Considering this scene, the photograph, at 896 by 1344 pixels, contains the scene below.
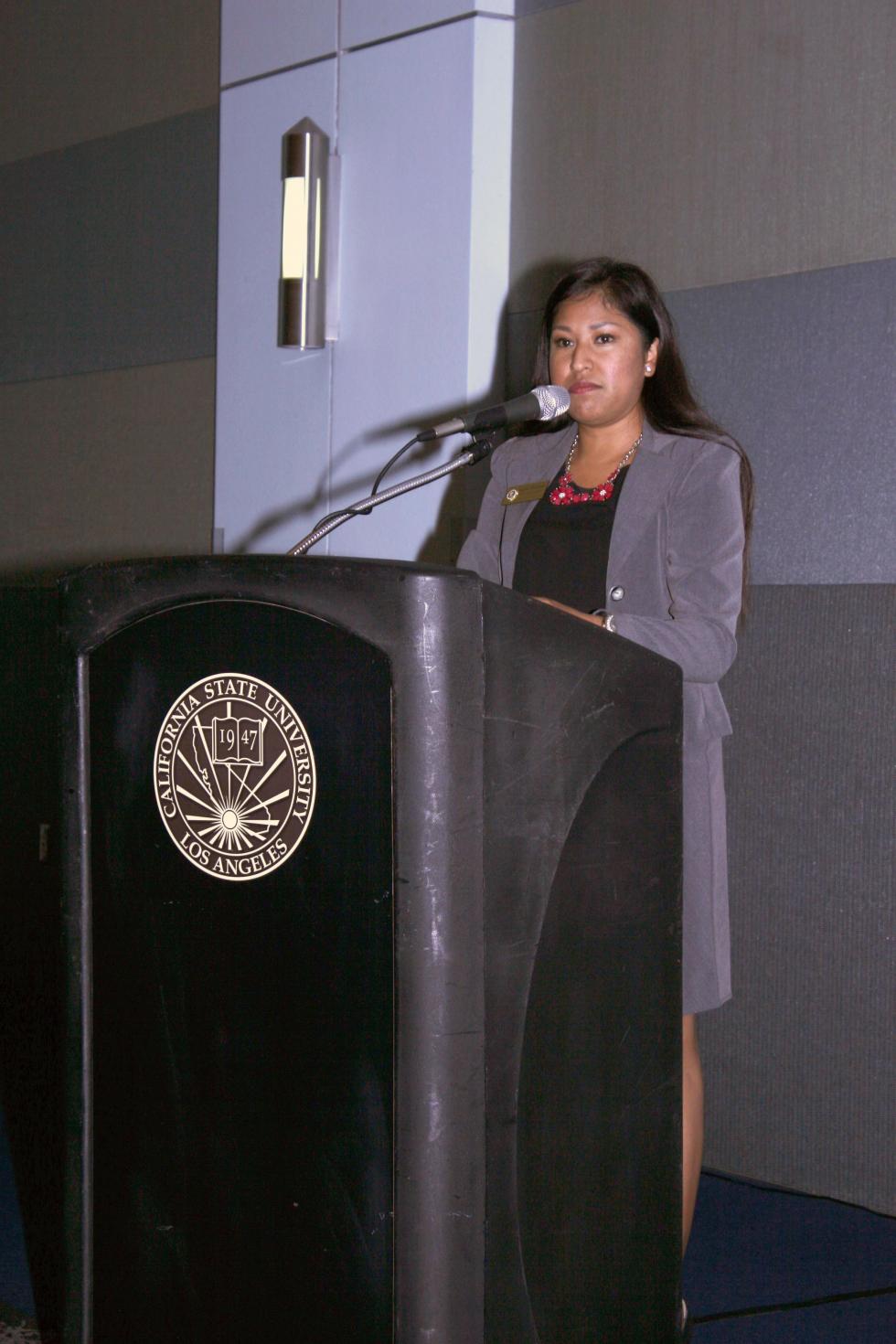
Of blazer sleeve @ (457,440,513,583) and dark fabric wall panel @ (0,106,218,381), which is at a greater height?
dark fabric wall panel @ (0,106,218,381)

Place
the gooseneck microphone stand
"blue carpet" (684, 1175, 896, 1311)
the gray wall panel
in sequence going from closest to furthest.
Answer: the gooseneck microphone stand
"blue carpet" (684, 1175, 896, 1311)
the gray wall panel

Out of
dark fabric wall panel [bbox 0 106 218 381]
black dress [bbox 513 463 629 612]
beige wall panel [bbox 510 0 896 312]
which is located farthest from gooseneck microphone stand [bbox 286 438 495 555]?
dark fabric wall panel [bbox 0 106 218 381]

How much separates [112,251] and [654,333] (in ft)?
7.24

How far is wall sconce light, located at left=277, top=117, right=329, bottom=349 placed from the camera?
9.84ft

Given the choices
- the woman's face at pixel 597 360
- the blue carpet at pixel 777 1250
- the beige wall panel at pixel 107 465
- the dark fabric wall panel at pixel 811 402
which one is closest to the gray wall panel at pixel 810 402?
the dark fabric wall panel at pixel 811 402

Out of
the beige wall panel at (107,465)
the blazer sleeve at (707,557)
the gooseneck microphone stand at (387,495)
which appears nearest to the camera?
the gooseneck microphone stand at (387,495)

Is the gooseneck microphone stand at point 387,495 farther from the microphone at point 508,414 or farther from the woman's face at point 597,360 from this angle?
the woman's face at point 597,360

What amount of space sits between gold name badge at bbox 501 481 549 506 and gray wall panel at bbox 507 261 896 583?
628 mm

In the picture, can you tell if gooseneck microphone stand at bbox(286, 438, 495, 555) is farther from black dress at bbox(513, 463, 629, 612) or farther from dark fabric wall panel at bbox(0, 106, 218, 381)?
dark fabric wall panel at bbox(0, 106, 218, 381)

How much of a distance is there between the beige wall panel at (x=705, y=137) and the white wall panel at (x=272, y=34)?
51 centimetres

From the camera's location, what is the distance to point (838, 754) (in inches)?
90.8

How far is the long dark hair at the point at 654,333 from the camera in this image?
1.90 meters

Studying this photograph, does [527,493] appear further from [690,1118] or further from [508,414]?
[690,1118]

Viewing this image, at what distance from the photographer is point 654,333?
1.93 meters
